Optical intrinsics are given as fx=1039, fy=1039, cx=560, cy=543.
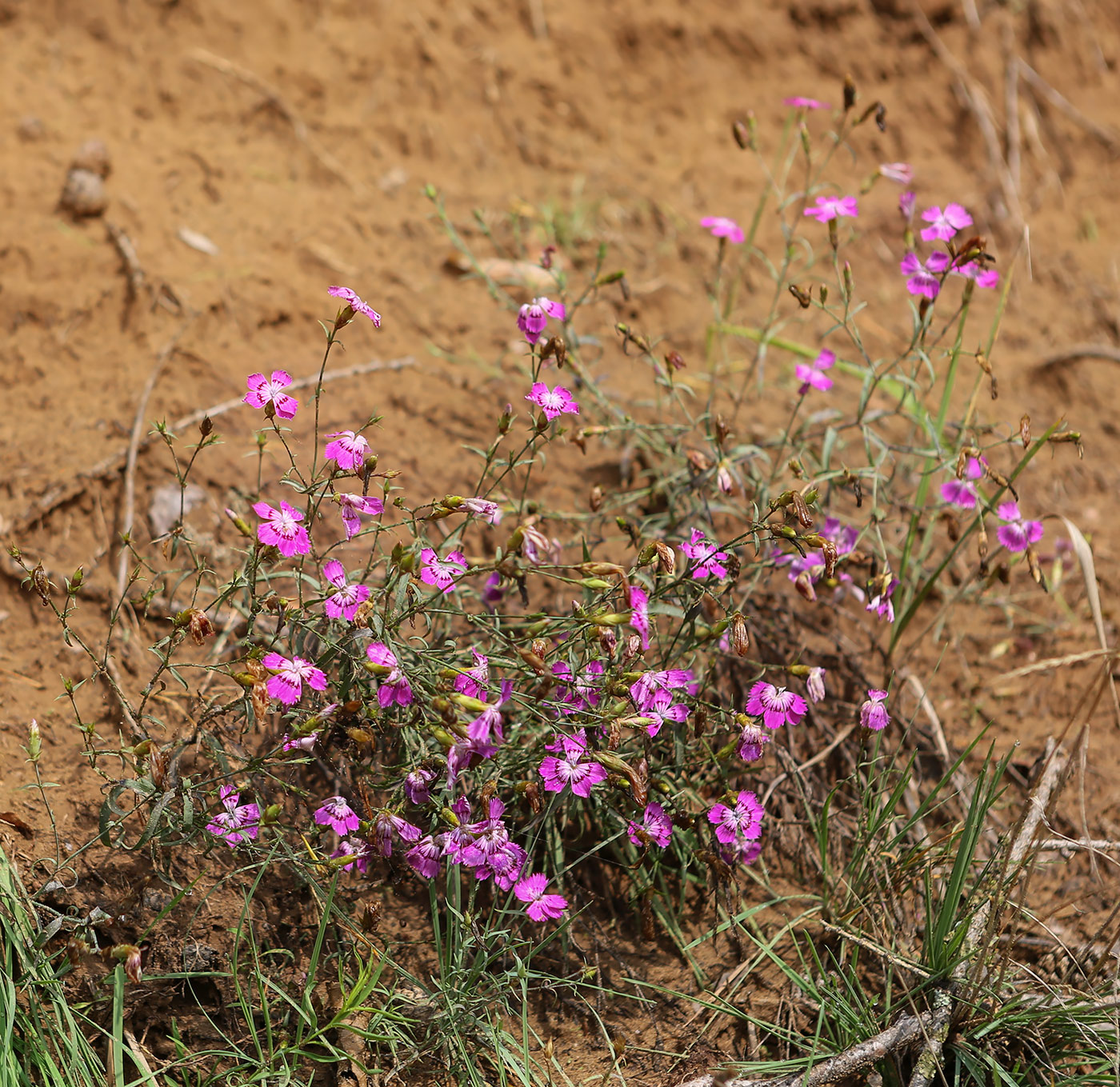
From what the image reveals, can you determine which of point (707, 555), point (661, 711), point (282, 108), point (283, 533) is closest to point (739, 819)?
point (661, 711)

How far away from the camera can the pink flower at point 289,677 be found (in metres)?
1.62

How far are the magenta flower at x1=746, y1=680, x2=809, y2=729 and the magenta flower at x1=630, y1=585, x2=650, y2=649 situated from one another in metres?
0.24

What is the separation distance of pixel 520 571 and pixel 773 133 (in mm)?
3236

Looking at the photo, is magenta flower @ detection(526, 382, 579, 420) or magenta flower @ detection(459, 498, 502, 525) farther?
magenta flower @ detection(526, 382, 579, 420)

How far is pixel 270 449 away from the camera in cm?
256

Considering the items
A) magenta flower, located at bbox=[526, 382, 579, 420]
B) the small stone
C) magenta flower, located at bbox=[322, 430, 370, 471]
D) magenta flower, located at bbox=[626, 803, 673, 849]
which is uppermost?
magenta flower, located at bbox=[526, 382, 579, 420]

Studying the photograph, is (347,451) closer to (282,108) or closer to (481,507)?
(481,507)

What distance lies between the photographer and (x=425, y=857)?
5.71ft

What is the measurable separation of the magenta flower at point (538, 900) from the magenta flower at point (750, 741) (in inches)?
16.0

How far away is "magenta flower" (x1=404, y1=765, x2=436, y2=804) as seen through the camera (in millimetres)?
1730

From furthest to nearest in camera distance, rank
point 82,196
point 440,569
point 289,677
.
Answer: point 82,196
point 440,569
point 289,677

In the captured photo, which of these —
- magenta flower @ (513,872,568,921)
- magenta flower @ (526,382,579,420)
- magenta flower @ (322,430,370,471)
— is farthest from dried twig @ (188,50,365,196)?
magenta flower @ (513,872,568,921)

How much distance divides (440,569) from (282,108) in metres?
2.48

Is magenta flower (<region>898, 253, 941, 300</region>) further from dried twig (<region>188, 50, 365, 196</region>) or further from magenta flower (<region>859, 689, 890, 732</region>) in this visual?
dried twig (<region>188, 50, 365, 196</region>)
